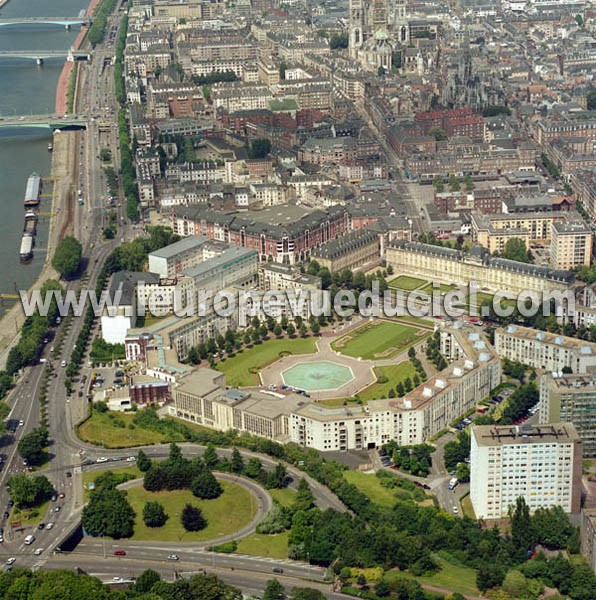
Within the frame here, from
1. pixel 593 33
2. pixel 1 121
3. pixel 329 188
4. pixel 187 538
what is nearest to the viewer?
pixel 187 538

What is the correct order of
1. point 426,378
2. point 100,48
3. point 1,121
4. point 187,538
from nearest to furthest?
point 187,538 → point 426,378 → point 1,121 → point 100,48

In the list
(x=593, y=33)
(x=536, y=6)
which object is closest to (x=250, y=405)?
(x=593, y=33)

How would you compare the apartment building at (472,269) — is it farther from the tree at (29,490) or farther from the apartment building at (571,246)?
the tree at (29,490)

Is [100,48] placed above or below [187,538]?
above

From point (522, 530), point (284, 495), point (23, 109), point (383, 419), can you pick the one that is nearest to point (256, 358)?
point (383, 419)

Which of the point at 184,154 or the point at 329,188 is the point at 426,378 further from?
the point at 184,154

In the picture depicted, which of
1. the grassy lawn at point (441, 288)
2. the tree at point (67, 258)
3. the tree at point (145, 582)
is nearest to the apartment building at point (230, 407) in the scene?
the tree at point (145, 582)

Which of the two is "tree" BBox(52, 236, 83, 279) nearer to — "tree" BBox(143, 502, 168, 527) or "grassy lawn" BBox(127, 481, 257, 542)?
"grassy lawn" BBox(127, 481, 257, 542)
